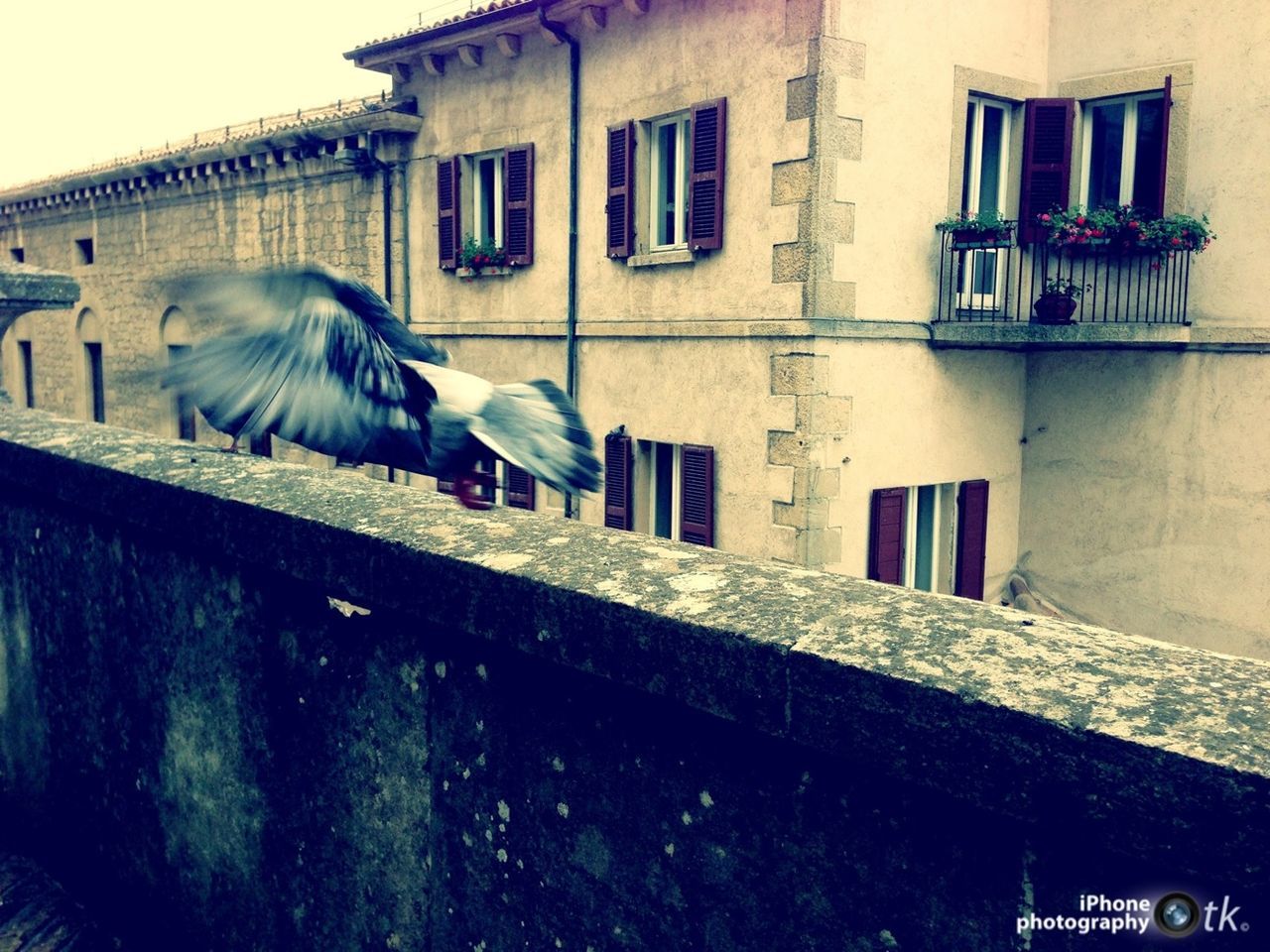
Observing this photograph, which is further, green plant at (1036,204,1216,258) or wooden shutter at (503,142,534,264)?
wooden shutter at (503,142,534,264)

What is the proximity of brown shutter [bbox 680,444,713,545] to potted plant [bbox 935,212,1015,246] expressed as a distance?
3046 mm

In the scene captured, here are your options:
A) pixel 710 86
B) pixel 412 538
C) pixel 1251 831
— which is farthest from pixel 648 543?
pixel 710 86

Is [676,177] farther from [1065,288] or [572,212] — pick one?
[1065,288]

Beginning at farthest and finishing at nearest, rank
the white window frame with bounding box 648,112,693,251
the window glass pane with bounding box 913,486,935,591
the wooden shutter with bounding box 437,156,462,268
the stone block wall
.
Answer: the stone block wall, the wooden shutter with bounding box 437,156,462,268, the window glass pane with bounding box 913,486,935,591, the white window frame with bounding box 648,112,693,251

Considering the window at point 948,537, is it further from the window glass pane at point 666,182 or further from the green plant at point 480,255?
the green plant at point 480,255

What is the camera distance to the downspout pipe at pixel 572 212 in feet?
39.2

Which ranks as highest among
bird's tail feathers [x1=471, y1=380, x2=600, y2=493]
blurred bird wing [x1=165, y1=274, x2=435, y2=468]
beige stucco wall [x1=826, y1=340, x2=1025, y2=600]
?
blurred bird wing [x1=165, y1=274, x2=435, y2=468]

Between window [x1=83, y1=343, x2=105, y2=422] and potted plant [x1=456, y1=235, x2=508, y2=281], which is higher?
potted plant [x1=456, y1=235, x2=508, y2=281]

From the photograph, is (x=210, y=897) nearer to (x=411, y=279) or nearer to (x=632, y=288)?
(x=632, y=288)

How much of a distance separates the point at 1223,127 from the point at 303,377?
9985 millimetres

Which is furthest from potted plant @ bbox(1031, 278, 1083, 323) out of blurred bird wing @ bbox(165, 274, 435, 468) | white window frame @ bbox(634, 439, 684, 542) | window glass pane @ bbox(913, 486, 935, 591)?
blurred bird wing @ bbox(165, 274, 435, 468)

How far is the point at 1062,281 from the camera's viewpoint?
10836 millimetres

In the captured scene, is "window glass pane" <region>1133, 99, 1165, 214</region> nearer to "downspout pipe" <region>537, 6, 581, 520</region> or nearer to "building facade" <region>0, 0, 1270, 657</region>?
"building facade" <region>0, 0, 1270, 657</region>

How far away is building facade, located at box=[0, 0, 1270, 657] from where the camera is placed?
32.8ft
